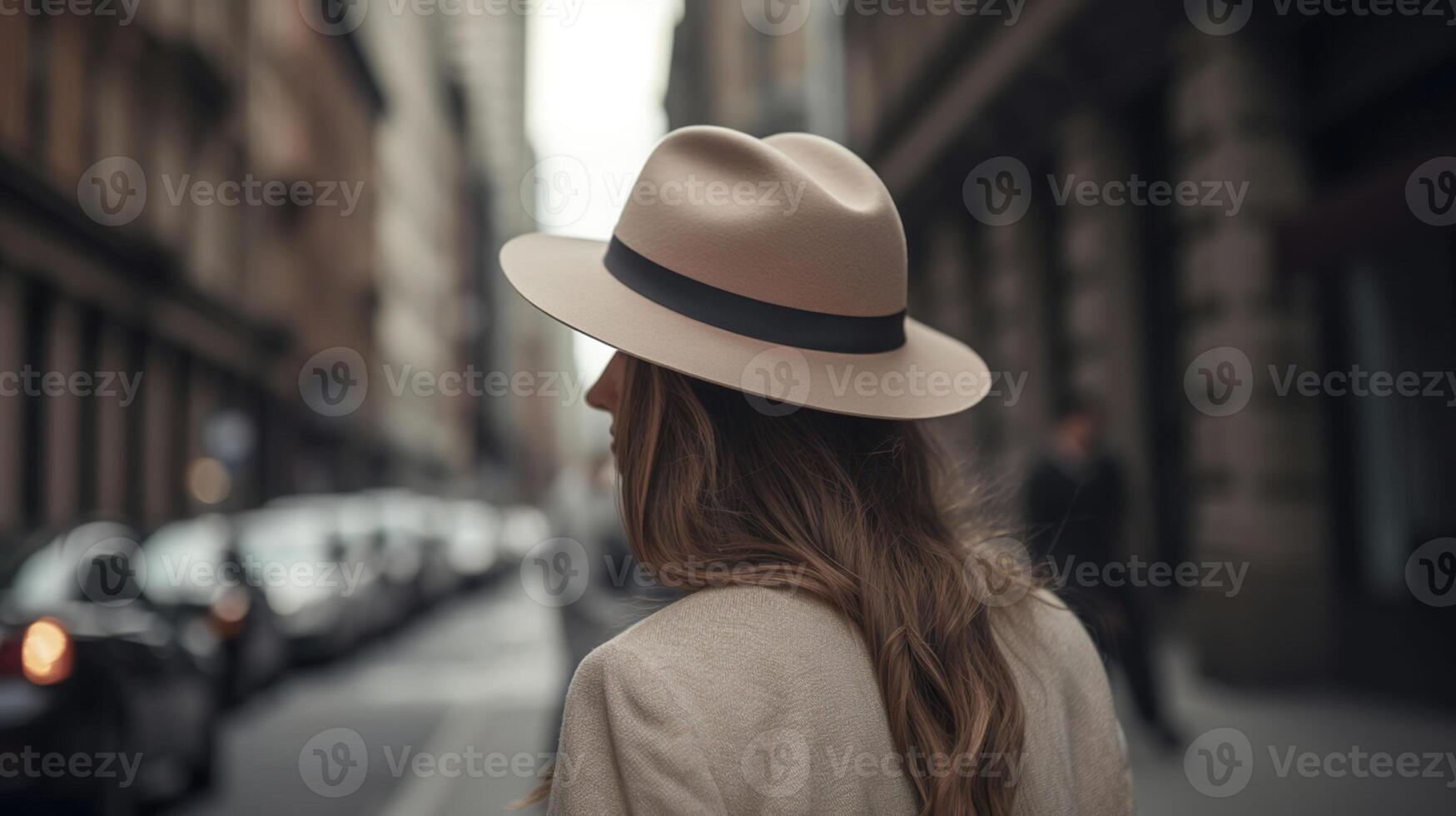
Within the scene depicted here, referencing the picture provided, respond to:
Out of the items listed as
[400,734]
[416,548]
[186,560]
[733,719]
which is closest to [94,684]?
[400,734]

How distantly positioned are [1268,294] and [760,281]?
9819 millimetres

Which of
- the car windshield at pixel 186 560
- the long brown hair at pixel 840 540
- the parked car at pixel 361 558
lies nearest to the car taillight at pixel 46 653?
the car windshield at pixel 186 560

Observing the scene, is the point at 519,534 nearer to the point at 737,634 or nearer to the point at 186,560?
the point at 186,560

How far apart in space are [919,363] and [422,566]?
21.1 m

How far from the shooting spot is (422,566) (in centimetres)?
2202

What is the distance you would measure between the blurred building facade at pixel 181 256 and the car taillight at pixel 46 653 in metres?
12.4

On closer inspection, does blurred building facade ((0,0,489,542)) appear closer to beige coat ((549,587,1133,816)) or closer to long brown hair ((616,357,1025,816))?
long brown hair ((616,357,1025,816))

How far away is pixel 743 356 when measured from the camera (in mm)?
1592

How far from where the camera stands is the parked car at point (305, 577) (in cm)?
1391

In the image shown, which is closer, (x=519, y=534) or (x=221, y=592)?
(x=221, y=592)

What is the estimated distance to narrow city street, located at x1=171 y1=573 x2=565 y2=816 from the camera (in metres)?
7.45

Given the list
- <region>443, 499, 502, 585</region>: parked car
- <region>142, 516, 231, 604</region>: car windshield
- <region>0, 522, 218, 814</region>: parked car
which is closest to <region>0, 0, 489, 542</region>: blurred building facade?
<region>443, 499, 502, 585</region>: parked car

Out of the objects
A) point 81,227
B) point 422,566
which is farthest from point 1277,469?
point 81,227

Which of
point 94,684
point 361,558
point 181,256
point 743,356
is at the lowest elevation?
point 361,558
